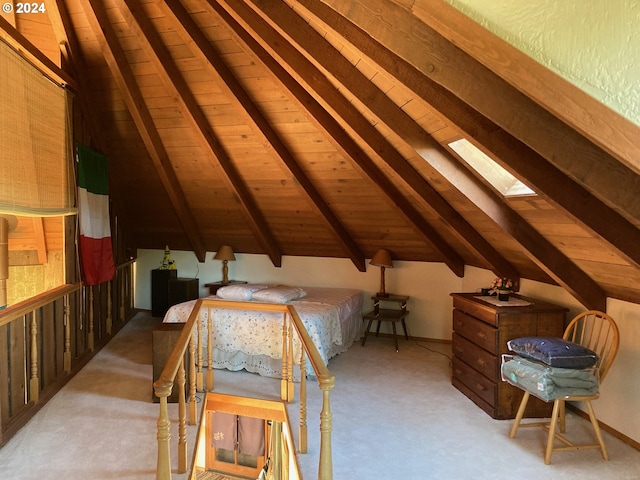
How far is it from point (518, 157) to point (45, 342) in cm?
382

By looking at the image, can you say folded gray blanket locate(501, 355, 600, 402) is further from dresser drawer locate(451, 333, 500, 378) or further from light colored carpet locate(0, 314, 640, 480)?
dresser drawer locate(451, 333, 500, 378)

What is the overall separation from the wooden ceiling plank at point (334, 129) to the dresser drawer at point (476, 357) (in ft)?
4.31

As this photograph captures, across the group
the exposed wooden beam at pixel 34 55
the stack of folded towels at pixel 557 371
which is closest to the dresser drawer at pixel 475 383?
the stack of folded towels at pixel 557 371

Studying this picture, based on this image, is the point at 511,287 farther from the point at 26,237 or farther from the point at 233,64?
the point at 26,237

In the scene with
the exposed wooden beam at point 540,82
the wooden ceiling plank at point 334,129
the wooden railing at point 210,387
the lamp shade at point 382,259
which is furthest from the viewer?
the lamp shade at point 382,259

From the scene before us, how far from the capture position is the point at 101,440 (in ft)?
9.68

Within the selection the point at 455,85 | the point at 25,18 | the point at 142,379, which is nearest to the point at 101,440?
the point at 142,379

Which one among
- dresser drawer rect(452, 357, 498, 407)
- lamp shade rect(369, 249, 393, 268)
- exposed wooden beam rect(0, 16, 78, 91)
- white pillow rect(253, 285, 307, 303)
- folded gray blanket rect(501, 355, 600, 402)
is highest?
exposed wooden beam rect(0, 16, 78, 91)

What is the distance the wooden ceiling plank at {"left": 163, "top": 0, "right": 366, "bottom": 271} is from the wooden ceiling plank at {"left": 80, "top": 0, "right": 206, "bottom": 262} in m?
0.75

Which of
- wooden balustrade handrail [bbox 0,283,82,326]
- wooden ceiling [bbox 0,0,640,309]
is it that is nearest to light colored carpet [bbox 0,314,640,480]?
wooden balustrade handrail [bbox 0,283,82,326]

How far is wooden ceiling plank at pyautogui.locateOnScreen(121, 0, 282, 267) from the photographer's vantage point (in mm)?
3334

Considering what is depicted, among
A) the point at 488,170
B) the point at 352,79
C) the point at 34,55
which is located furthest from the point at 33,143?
the point at 488,170

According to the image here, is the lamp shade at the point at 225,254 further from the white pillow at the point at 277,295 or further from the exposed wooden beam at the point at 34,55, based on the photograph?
the exposed wooden beam at the point at 34,55

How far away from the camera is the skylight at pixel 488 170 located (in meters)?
2.89
